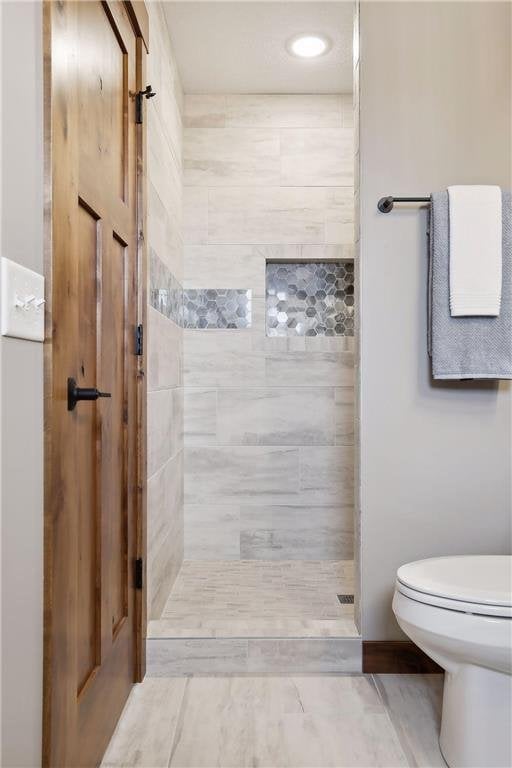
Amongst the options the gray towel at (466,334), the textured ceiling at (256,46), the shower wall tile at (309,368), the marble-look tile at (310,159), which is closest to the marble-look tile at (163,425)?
the shower wall tile at (309,368)

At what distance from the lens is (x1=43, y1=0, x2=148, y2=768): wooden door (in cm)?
111

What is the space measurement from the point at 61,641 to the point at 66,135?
0.96 metres

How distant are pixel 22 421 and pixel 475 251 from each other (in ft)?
4.91

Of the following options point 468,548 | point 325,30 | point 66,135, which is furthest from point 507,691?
point 325,30

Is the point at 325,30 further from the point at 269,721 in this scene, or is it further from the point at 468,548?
the point at 269,721

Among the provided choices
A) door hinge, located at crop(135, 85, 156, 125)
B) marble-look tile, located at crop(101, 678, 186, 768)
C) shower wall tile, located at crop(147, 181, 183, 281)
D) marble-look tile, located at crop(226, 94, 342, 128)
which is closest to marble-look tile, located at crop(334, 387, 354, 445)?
shower wall tile, located at crop(147, 181, 183, 281)

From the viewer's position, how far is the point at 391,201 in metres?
1.99

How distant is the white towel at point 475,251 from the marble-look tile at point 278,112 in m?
1.41

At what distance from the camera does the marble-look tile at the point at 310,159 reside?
10.1 feet

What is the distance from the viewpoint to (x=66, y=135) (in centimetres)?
117

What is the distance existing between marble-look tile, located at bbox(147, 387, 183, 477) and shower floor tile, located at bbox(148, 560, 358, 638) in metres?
0.57

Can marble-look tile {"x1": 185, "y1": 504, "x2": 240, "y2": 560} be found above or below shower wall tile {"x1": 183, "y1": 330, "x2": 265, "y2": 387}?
below

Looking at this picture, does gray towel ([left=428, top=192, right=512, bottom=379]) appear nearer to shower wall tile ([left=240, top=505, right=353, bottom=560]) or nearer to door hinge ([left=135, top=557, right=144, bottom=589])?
door hinge ([left=135, top=557, right=144, bottom=589])

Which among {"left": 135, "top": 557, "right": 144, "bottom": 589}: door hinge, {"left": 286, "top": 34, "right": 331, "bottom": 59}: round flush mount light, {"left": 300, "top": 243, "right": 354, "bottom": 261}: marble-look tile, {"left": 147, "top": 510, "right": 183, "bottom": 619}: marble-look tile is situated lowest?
{"left": 147, "top": 510, "right": 183, "bottom": 619}: marble-look tile
